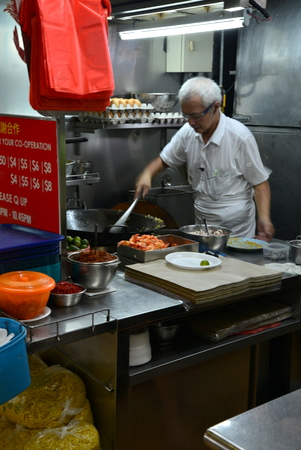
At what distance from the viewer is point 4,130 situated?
245 cm

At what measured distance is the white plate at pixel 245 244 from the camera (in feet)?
9.67

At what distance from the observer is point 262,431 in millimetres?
1200

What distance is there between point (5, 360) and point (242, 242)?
1830mm

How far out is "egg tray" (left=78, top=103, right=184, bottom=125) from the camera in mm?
4551

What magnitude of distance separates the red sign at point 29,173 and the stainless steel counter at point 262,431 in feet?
4.28

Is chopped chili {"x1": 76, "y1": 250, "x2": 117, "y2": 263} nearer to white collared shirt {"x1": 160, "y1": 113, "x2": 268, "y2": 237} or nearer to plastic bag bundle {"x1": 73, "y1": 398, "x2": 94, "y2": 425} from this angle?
plastic bag bundle {"x1": 73, "y1": 398, "x2": 94, "y2": 425}

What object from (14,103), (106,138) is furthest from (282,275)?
(106,138)

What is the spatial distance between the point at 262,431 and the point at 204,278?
1.15 metres

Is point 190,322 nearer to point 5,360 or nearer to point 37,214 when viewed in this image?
point 37,214

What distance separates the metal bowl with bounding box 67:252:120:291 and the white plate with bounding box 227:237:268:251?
1018 millimetres

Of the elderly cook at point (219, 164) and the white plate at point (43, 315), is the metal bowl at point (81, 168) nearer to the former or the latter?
the elderly cook at point (219, 164)

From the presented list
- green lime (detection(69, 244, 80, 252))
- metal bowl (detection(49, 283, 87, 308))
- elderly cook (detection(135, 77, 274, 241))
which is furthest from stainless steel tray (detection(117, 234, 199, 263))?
elderly cook (detection(135, 77, 274, 241))

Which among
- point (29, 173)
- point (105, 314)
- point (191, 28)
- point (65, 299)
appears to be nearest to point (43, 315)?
point (65, 299)

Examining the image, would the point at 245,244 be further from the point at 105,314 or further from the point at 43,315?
the point at 43,315
